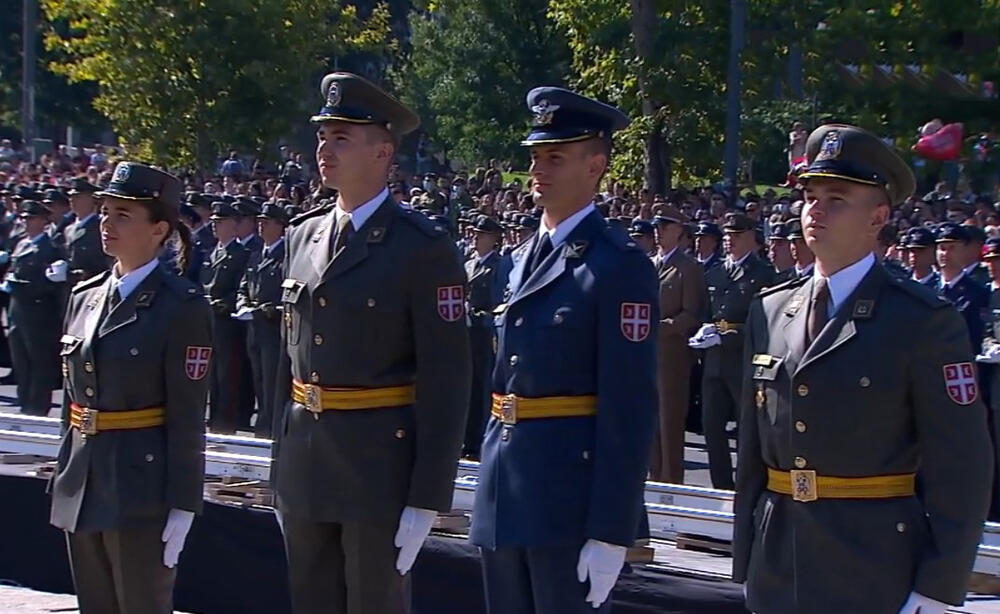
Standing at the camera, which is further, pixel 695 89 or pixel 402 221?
pixel 695 89

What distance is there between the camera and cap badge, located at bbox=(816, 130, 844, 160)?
4242 millimetres

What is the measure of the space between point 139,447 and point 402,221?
1.13m

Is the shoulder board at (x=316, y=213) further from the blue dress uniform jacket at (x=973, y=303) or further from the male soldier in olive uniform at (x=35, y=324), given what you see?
the male soldier in olive uniform at (x=35, y=324)

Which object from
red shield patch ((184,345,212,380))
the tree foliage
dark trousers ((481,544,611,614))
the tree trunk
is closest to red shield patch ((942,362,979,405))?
Answer: dark trousers ((481,544,611,614))

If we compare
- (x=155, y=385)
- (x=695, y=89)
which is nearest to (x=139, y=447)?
(x=155, y=385)

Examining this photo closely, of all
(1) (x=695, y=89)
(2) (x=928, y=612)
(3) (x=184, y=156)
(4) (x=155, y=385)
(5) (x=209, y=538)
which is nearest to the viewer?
(2) (x=928, y=612)

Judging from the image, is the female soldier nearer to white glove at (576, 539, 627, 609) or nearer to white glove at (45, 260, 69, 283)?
white glove at (576, 539, 627, 609)

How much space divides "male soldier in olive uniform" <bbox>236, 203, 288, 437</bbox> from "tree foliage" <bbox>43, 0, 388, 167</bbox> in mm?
13085

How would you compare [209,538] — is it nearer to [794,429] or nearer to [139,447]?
[139,447]

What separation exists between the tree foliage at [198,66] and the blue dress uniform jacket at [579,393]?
21.3 metres

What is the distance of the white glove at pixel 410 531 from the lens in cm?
502

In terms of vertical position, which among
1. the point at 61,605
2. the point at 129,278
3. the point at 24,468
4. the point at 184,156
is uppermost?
the point at 184,156

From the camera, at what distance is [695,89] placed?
2267 cm

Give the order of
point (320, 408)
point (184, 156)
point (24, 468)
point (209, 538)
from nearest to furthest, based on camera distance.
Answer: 1. point (320, 408)
2. point (209, 538)
3. point (24, 468)
4. point (184, 156)
